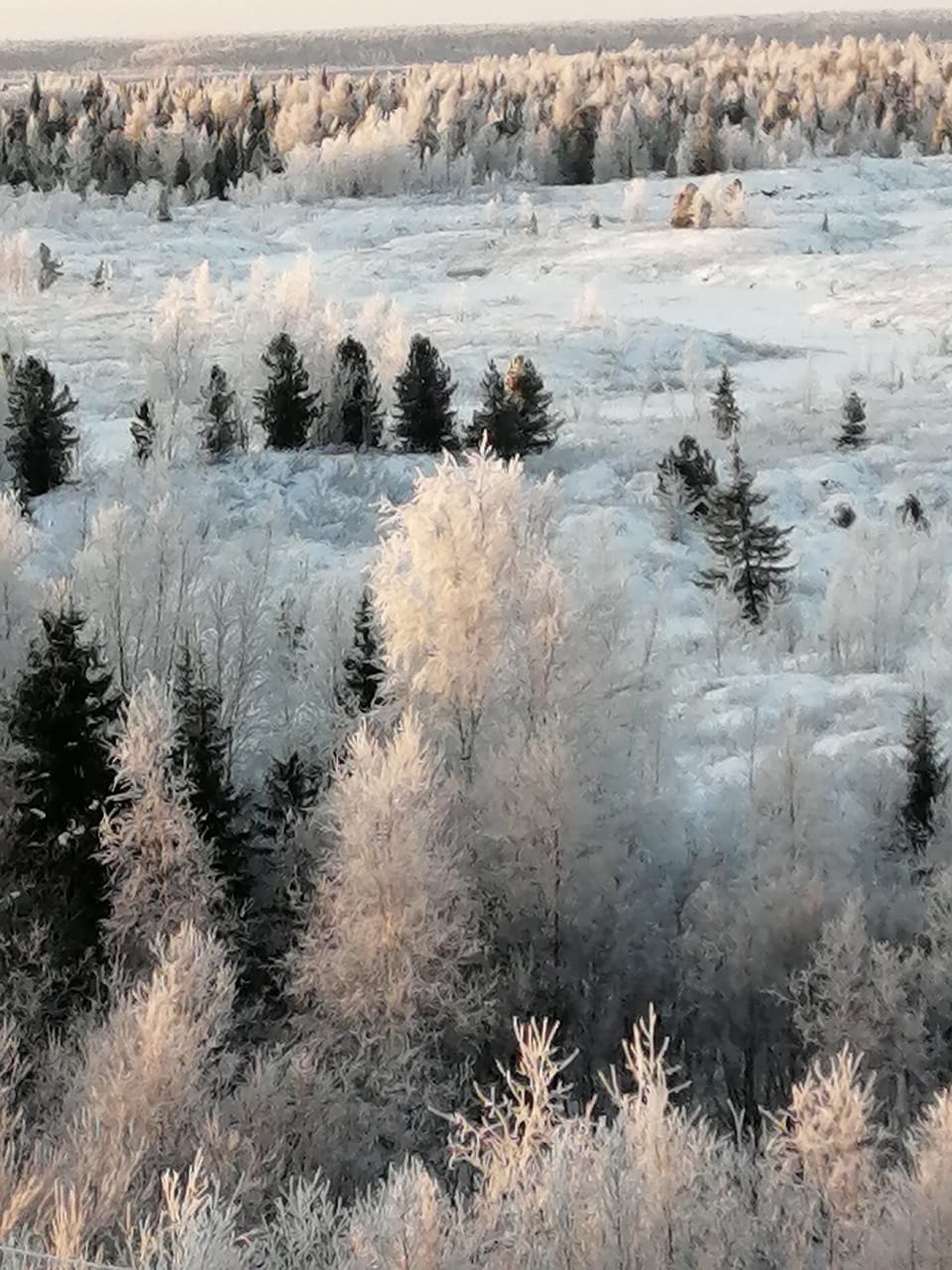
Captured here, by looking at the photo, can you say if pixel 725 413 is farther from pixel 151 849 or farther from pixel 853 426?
pixel 151 849

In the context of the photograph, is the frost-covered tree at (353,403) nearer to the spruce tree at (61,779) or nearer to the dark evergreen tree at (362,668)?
the dark evergreen tree at (362,668)

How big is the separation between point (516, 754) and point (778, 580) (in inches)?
672

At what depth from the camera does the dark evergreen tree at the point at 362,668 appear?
25.3m

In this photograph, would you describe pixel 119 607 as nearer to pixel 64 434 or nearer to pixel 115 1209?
pixel 115 1209

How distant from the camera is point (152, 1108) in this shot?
16.5 m

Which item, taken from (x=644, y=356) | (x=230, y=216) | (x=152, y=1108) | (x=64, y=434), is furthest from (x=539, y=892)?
(x=230, y=216)

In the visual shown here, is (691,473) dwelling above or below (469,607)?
below

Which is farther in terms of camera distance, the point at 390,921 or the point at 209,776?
the point at 209,776

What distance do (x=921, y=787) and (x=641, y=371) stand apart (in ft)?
115

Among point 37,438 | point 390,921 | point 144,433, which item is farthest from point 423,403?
point 390,921

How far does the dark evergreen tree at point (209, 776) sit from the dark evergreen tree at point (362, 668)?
2474mm

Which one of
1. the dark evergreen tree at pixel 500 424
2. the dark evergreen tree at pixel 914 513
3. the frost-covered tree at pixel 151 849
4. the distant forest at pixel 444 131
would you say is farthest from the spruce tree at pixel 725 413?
the distant forest at pixel 444 131

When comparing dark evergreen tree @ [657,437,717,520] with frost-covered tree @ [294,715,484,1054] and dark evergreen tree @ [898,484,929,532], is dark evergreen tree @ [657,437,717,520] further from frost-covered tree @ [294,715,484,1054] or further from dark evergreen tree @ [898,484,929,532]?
frost-covered tree @ [294,715,484,1054]

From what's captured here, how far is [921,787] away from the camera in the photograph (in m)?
24.5
